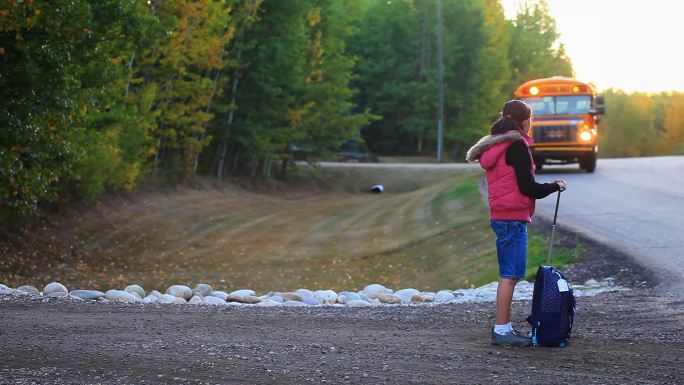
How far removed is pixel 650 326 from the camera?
9.34 metres

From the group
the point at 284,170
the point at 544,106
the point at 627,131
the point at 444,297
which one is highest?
the point at 544,106

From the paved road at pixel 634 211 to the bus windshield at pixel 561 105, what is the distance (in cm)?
199

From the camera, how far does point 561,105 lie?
3347 cm

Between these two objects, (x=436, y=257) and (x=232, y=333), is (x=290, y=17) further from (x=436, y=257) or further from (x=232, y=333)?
(x=232, y=333)

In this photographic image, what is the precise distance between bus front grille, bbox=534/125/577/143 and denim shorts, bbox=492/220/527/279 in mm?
25278

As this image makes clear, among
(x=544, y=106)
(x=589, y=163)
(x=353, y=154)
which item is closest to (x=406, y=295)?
(x=544, y=106)

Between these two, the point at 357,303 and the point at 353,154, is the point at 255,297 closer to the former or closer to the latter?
the point at 357,303

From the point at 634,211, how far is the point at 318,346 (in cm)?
1497

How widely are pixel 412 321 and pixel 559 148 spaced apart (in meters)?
24.5

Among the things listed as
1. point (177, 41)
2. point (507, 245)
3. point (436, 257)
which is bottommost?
point (436, 257)

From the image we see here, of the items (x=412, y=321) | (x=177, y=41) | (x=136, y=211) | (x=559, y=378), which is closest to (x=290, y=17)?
(x=177, y=41)

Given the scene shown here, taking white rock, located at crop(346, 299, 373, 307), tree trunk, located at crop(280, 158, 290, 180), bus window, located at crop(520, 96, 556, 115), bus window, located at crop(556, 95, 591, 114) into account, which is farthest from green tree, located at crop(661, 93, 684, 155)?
white rock, located at crop(346, 299, 373, 307)

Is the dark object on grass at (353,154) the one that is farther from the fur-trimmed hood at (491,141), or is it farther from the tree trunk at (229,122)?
the fur-trimmed hood at (491,141)

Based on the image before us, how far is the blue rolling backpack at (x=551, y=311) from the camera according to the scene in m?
8.26
